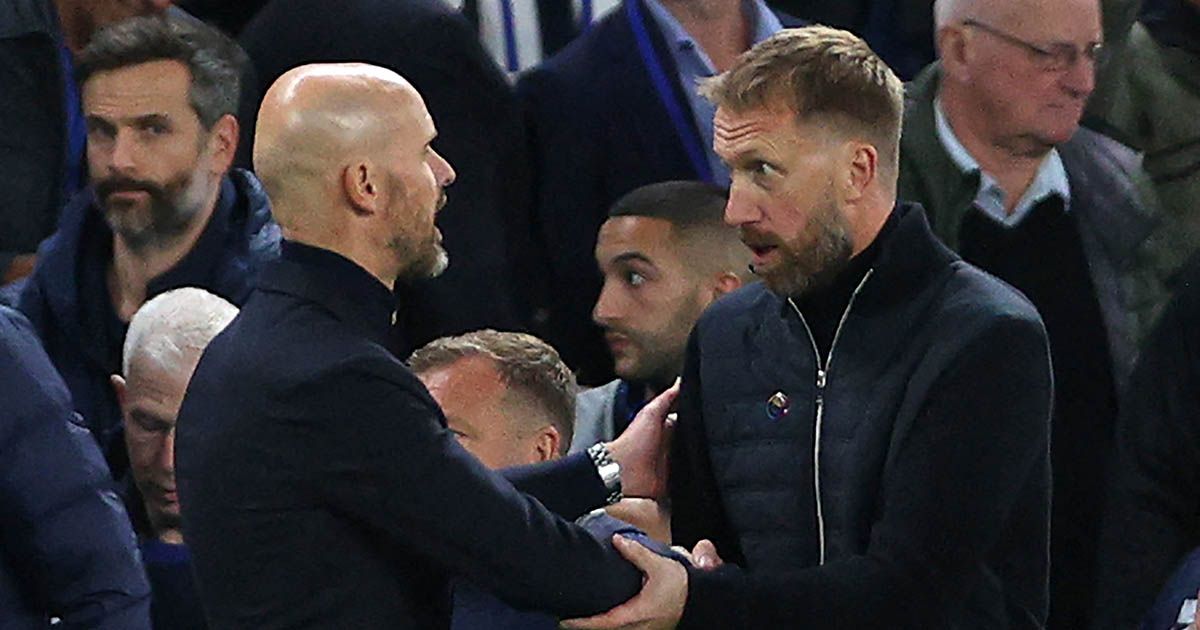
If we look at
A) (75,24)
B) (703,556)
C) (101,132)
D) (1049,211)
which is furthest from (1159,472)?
(75,24)

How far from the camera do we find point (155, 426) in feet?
15.2

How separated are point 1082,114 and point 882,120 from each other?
1694 millimetres

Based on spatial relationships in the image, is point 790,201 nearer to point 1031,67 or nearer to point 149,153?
point 1031,67

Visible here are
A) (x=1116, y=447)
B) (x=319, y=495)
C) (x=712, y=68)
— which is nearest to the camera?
(x=319, y=495)

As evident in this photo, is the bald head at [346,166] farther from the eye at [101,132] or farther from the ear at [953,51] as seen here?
the ear at [953,51]

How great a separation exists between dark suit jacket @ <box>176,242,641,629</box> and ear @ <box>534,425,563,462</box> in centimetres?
81

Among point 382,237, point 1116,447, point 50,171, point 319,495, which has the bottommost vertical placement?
point 1116,447

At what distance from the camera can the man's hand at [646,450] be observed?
3.92 metres

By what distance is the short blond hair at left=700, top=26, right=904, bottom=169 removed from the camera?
3.64 metres

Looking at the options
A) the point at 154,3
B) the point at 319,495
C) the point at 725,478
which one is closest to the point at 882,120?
the point at 725,478

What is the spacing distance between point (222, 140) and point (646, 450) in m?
1.46

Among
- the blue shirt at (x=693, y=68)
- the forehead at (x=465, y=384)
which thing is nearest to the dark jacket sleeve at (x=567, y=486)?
the forehead at (x=465, y=384)

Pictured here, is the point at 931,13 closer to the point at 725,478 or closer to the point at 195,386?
the point at 725,478

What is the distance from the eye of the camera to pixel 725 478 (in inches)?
147
